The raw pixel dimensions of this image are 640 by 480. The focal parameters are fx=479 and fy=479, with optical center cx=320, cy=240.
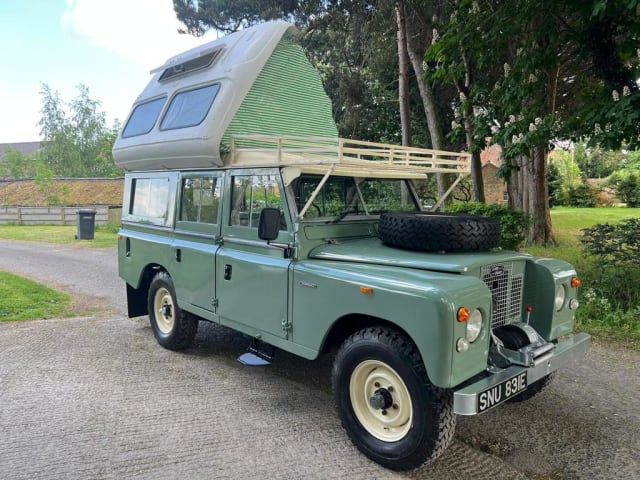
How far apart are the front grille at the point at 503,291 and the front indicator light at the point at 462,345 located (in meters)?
0.60

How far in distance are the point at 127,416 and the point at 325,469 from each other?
1.76 meters

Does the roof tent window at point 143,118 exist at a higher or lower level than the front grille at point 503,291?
higher

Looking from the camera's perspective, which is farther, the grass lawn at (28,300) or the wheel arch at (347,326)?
the grass lawn at (28,300)

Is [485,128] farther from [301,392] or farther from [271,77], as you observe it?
[301,392]

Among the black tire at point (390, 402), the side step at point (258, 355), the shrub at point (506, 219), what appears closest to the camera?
the black tire at point (390, 402)

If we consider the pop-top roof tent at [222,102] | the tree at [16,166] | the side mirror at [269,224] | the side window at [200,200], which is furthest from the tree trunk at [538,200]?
the tree at [16,166]

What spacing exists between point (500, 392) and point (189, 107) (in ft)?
13.5

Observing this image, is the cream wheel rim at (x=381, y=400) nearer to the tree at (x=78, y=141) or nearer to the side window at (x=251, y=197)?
the side window at (x=251, y=197)

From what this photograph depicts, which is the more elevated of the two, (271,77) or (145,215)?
(271,77)

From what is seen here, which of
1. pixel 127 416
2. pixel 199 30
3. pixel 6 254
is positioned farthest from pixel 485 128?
pixel 6 254

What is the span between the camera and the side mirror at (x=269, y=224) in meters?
3.82

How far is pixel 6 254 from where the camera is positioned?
46.2 feet

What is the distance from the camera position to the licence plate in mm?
2869

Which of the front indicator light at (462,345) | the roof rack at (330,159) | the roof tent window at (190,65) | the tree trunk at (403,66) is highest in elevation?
the tree trunk at (403,66)
